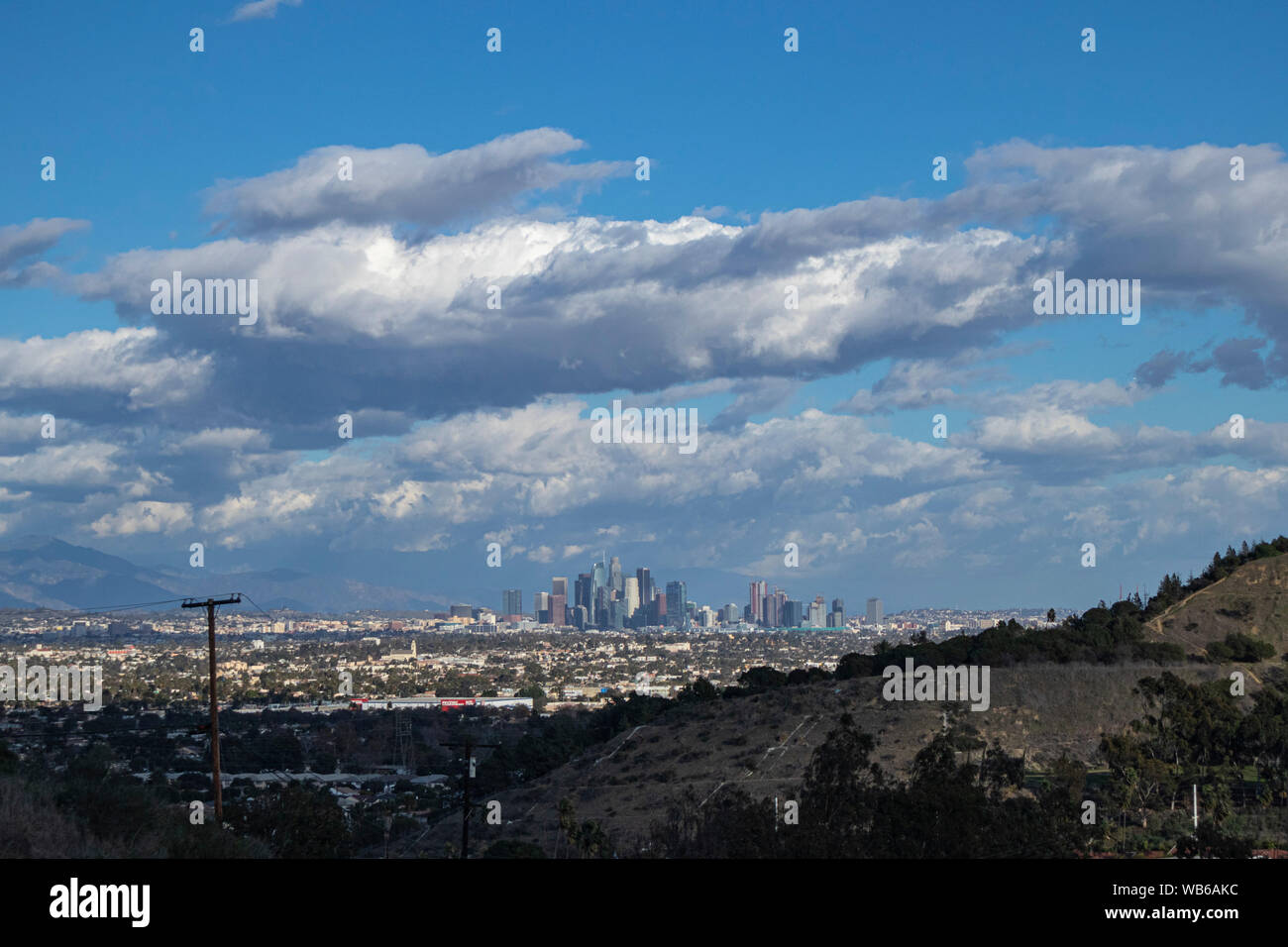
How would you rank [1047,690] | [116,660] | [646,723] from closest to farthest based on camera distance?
[1047,690], [646,723], [116,660]

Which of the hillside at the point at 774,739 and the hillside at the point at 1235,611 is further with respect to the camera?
the hillside at the point at 1235,611

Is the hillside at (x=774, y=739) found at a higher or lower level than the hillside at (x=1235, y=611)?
lower
